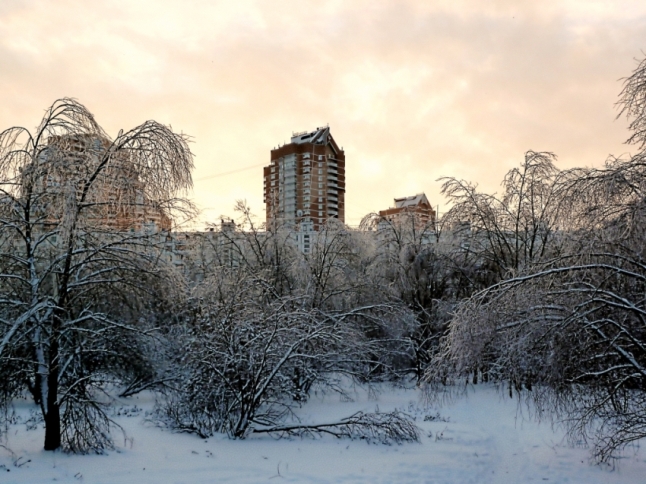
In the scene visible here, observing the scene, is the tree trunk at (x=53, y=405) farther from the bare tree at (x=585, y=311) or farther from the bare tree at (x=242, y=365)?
the bare tree at (x=585, y=311)

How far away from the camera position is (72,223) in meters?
8.11

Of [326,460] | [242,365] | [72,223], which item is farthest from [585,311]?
[72,223]

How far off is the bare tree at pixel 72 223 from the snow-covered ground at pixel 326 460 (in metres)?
0.82

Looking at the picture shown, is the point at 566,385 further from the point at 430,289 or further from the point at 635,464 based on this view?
the point at 430,289

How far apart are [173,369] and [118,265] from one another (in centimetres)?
429

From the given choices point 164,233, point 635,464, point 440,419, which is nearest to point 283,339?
point 164,233

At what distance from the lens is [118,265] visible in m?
9.59

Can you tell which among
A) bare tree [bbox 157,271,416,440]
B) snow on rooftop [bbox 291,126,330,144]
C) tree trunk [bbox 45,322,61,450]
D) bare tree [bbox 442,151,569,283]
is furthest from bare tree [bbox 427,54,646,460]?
snow on rooftop [bbox 291,126,330,144]

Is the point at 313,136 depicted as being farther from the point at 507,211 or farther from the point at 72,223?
the point at 72,223

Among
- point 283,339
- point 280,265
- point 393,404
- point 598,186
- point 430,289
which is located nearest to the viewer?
point 598,186

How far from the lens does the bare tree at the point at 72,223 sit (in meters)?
8.55

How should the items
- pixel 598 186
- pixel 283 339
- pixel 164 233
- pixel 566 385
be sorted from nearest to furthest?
1. pixel 598 186
2. pixel 566 385
3. pixel 164 233
4. pixel 283 339

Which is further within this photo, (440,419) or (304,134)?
(304,134)

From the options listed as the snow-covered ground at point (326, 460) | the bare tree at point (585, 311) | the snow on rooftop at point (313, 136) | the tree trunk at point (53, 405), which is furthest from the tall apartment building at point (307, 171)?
the bare tree at point (585, 311)
